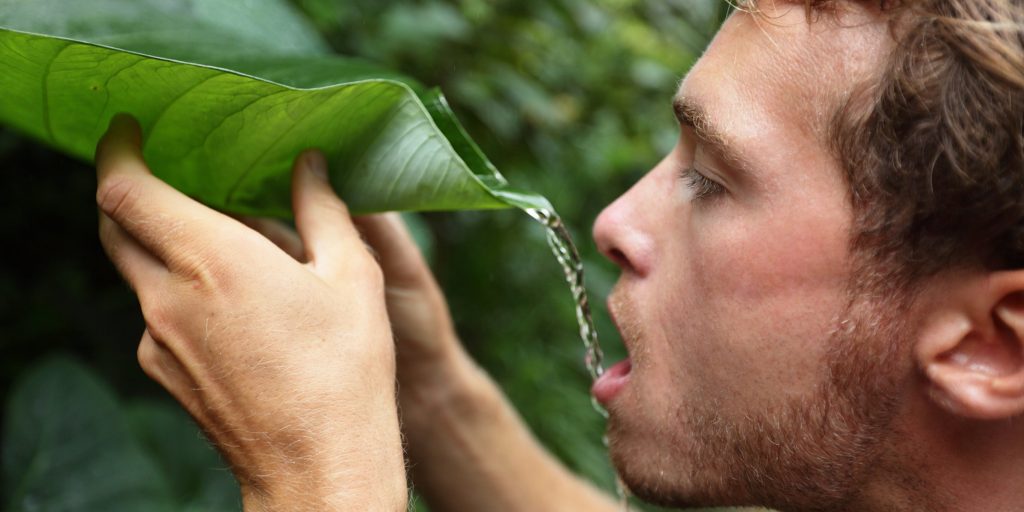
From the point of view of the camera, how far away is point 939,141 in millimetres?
1373

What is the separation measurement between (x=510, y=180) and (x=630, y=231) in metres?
1.03

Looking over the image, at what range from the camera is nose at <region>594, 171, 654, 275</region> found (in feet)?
5.19

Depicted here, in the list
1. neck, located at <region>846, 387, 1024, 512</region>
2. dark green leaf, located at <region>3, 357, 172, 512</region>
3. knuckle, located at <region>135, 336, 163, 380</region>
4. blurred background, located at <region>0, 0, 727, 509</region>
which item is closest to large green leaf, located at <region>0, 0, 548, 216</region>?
knuckle, located at <region>135, 336, 163, 380</region>

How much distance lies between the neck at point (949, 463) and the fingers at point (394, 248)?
2.68 feet

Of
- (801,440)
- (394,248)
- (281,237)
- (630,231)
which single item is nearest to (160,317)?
(281,237)

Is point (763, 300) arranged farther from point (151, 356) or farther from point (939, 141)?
point (151, 356)

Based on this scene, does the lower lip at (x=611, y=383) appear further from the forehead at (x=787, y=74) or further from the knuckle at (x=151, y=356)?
the knuckle at (x=151, y=356)

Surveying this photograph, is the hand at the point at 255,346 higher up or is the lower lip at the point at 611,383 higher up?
the hand at the point at 255,346

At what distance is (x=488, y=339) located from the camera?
2.89 m

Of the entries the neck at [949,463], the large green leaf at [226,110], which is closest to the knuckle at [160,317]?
the large green leaf at [226,110]

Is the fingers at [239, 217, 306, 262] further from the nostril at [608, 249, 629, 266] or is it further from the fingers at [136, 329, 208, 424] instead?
the nostril at [608, 249, 629, 266]

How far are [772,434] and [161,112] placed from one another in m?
0.96

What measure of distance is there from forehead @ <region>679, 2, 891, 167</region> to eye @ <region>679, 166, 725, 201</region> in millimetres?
84

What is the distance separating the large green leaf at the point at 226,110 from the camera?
1187 millimetres
